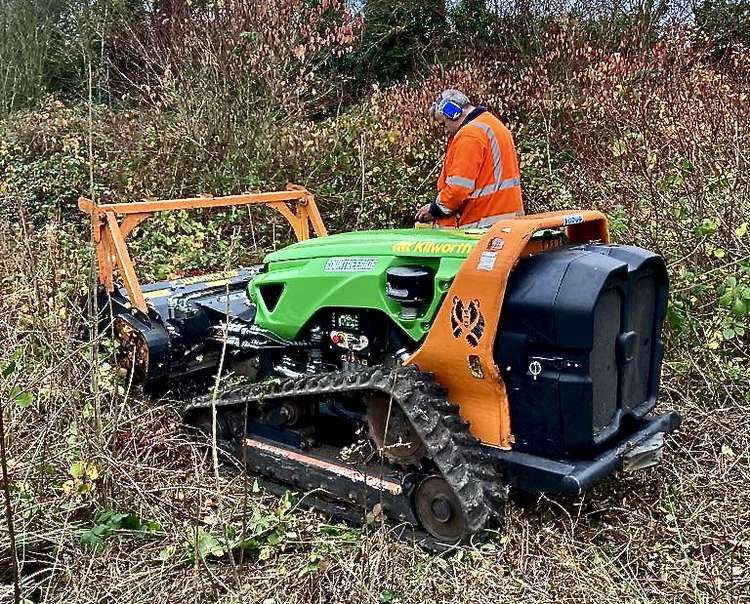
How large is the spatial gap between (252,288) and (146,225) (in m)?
4.60

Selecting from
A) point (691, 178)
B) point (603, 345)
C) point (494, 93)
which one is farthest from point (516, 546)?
point (494, 93)

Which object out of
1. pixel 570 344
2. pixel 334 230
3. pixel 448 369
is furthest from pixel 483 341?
pixel 334 230

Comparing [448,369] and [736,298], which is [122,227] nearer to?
[448,369]

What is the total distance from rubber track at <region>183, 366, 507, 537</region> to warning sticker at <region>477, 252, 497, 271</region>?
57 centimetres

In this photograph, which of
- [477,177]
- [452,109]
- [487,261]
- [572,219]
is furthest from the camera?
[452,109]

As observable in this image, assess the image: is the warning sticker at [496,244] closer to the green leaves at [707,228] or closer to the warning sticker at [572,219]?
the warning sticker at [572,219]

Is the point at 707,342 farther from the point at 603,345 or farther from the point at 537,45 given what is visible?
the point at 537,45

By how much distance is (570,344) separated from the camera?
3.30m

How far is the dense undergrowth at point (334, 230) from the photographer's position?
3.40 metres

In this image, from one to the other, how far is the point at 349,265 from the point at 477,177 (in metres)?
1.42

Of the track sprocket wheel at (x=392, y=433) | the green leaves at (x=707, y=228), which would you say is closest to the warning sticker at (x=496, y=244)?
the track sprocket wheel at (x=392, y=433)

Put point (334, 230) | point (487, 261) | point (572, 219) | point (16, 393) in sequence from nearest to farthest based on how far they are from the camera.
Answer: point (16, 393), point (487, 261), point (572, 219), point (334, 230)

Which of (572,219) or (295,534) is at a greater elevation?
(572,219)

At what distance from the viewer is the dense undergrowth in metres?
3.40
